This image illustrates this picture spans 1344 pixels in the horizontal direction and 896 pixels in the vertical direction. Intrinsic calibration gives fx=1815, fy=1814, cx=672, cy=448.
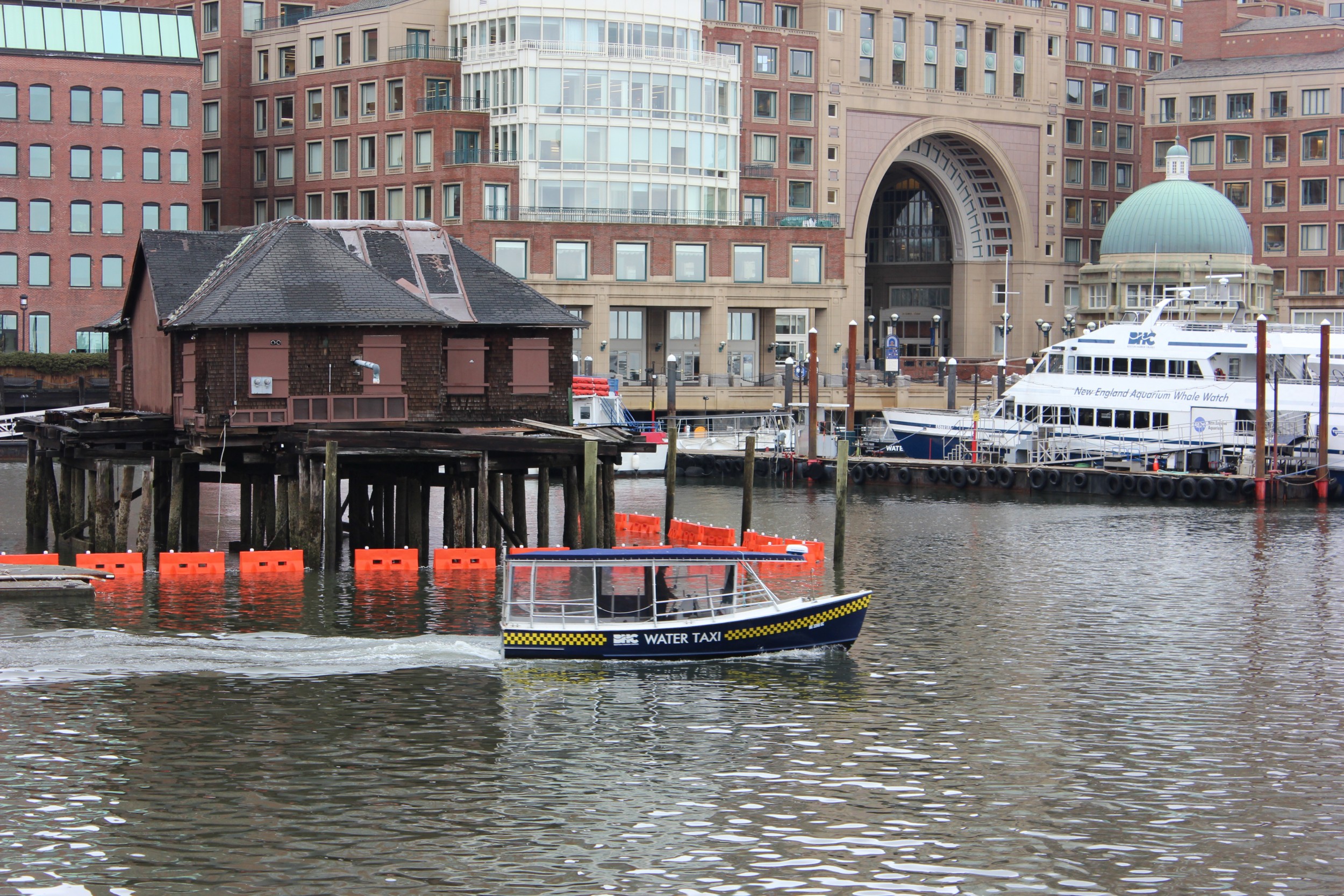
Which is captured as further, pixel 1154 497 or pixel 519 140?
pixel 519 140

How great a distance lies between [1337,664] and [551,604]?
1773 centimetres

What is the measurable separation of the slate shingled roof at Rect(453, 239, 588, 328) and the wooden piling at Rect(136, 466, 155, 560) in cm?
1093

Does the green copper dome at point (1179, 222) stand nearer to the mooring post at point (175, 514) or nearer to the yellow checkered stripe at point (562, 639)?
the mooring post at point (175, 514)

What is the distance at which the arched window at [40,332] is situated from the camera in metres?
109

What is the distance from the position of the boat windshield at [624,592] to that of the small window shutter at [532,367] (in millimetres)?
17484

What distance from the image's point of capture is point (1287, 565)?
191 feet

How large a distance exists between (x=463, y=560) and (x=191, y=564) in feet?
25.2

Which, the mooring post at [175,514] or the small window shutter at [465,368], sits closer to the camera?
the mooring post at [175,514]

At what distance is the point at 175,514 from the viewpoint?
52.1 metres

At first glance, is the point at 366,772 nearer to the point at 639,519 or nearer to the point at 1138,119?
the point at 639,519

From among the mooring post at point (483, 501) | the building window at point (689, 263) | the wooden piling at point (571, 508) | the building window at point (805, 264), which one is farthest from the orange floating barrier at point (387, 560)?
the building window at point (805, 264)

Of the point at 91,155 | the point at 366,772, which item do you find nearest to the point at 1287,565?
the point at 366,772

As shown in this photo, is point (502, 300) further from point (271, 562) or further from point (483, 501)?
point (271, 562)

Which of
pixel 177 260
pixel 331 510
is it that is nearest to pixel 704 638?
pixel 331 510
